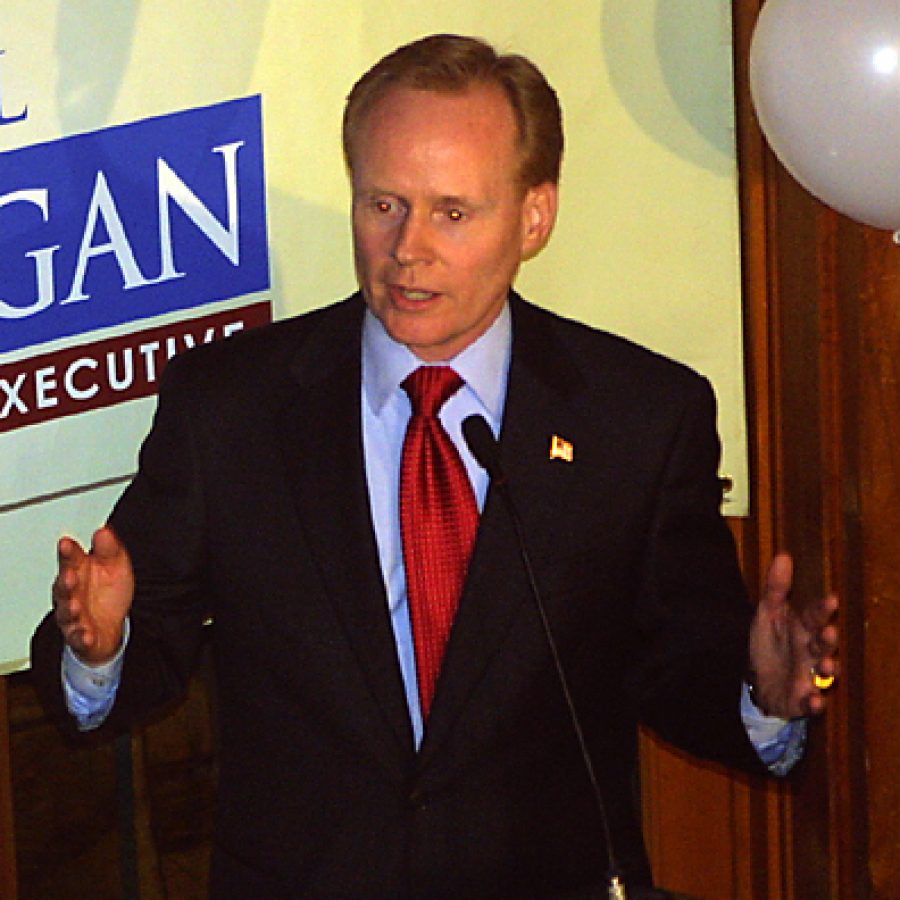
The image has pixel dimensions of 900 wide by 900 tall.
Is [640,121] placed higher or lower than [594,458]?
higher

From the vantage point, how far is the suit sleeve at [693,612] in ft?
7.46

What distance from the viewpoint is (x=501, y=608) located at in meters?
2.24

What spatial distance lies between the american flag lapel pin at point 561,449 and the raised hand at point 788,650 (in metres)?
0.39

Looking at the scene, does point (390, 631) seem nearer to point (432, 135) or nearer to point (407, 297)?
point (407, 297)

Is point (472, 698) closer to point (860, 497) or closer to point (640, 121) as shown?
point (860, 497)

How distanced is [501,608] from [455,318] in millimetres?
353

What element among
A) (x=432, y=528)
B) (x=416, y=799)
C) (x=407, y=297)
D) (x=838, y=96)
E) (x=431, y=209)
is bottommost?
(x=416, y=799)

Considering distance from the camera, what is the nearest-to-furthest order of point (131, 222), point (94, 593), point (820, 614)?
point (820, 614) → point (94, 593) → point (131, 222)

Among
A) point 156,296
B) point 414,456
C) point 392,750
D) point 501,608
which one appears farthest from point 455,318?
point 156,296

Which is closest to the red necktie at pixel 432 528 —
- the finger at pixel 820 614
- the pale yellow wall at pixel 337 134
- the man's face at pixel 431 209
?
the man's face at pixel 431 209

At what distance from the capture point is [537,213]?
2439mm

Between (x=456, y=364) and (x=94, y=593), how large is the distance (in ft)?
1.88

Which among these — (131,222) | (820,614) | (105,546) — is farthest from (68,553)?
(131,222)

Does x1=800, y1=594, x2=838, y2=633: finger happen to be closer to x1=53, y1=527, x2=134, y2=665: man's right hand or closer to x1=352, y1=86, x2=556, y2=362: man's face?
x1=352, y1=86, x2=556, y2=362: man's face
